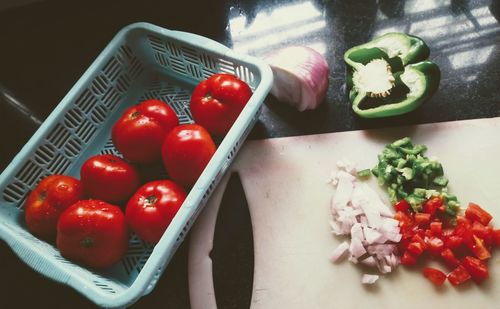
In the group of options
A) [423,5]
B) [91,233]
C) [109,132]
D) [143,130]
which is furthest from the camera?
[423,5]

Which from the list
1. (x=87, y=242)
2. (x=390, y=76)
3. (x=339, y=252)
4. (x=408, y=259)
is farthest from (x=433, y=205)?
(x=87, y=242)

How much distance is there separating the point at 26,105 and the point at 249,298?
2.97 feet

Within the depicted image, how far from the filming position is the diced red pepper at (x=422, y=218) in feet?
3.49

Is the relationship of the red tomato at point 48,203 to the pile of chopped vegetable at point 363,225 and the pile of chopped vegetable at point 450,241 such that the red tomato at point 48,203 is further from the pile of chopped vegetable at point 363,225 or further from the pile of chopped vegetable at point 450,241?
the pile of chopped vegetable at point 450,241

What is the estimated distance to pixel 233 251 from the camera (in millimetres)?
1133

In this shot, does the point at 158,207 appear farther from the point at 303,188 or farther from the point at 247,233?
the point at 303,188

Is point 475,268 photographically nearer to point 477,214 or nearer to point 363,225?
point 477,214

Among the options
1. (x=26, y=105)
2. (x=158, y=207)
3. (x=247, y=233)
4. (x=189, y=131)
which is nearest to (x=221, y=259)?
(x=247, y=233)

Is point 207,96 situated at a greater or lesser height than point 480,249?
greater

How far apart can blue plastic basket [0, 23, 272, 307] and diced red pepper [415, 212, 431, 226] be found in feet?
1.50

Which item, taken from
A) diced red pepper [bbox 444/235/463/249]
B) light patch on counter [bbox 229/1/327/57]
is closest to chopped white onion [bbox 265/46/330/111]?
light patch on counter [bbox 229/1/327/57]

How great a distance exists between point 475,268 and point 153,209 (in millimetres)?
735

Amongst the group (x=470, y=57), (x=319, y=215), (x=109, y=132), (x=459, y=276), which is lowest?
(x=459, y=276)

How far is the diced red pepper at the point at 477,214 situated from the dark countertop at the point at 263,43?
0.27 meters
